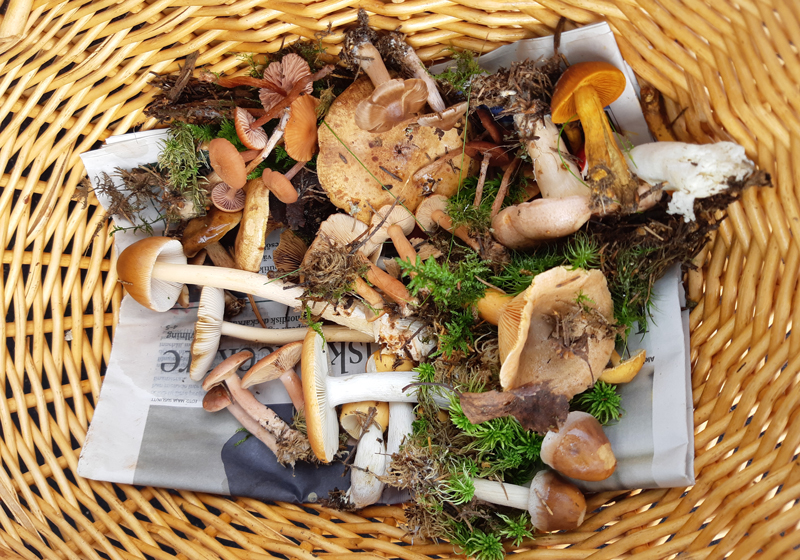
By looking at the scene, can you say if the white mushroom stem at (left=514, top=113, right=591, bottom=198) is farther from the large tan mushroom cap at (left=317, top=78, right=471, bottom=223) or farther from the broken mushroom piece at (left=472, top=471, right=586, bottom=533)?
the broken mushroom piece at (left=472, top=471, right=586, bottom=533)

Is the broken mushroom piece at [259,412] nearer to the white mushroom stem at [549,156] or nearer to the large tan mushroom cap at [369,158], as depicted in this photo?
the large tan mushroom cap at [369,158]

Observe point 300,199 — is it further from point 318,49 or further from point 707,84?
point 707,84

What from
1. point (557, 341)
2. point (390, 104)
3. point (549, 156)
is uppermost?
point (390, 104)

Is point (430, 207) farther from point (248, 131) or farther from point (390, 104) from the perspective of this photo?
point (248, 131)

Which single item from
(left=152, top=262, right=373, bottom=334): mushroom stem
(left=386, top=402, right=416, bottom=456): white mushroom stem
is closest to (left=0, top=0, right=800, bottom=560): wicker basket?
(left=386, top=402, right=416, bottom=456): white mushroom stem

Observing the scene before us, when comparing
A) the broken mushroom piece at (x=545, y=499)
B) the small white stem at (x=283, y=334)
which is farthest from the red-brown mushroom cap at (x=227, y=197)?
the broken mushroom piece at (x=545, y=499)

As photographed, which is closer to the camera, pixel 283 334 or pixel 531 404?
pixel 531 404

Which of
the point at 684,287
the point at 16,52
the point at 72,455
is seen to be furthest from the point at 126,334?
the point at 684,287

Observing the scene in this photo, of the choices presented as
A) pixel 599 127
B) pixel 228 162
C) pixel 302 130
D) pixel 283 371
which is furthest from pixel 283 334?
pixel 599 127
